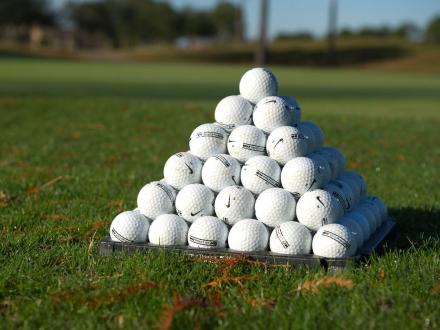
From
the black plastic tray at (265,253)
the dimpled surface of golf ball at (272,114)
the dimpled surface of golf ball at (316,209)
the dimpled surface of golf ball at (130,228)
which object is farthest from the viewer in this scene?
the dimpled surface of golf ball at (272,114)

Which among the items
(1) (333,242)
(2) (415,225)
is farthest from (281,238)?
(2) (415,225)

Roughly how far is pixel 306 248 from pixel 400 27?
11358 cm

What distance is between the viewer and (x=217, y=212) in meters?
4.39

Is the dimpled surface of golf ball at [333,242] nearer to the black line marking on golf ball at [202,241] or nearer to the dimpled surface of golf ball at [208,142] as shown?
the black line marking on golf ball at [202,241]

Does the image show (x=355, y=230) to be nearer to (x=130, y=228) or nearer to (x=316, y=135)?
(x=316, y=135)

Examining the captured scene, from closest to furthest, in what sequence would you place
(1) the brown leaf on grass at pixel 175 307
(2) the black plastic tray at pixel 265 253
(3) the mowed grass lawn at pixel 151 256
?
(1) the brown leaf on grass at pixel 175 307 → (3) the mowed grass lawn at pixel 151 256 → (2) the black plastic tray at pixel 265 253

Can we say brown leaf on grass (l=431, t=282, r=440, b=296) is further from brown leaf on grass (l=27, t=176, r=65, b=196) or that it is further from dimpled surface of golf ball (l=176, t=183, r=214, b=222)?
brown leaf on grass (l=27, t=176, r=65, b=196)

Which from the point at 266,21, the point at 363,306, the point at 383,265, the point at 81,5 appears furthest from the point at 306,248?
the point at 81,5

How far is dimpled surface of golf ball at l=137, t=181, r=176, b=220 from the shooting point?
4.49 metres

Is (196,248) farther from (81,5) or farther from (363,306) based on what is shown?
(81,5)

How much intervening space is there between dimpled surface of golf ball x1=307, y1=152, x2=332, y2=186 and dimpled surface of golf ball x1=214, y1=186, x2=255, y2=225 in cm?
47

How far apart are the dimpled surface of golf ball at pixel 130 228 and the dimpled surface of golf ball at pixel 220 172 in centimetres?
47

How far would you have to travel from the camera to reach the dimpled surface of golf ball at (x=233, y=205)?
4344mm

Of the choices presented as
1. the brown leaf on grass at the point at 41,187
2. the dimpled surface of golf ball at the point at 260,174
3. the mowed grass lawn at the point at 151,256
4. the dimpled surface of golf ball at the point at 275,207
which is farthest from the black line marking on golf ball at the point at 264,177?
the brown leaf on grass at the point at 41,187
